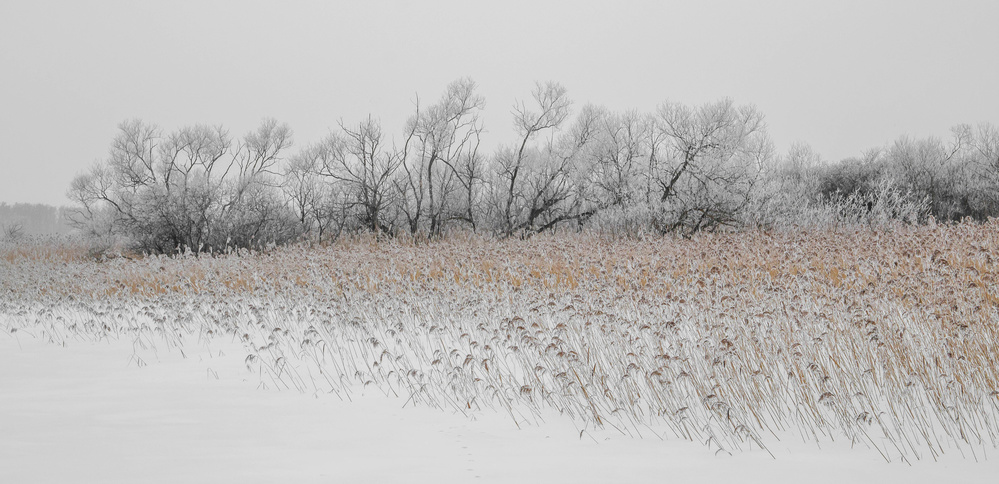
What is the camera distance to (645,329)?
23.3ft

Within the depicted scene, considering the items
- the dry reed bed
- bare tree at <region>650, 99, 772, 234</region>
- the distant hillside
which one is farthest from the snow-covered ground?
the distant hillside

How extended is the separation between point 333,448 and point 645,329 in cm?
384

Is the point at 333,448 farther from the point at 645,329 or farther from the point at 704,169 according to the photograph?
the point at 704,169

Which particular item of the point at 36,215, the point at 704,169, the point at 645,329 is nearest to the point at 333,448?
the point at 645,329

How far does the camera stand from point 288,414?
5164 mm

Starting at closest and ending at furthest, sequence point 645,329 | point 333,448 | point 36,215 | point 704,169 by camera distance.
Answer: point 333,448
point 645,329
point 704,169
point 36,215

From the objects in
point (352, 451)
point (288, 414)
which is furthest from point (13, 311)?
point (352, 451)

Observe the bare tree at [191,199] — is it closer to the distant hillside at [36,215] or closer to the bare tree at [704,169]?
the bare tree at [704,169]

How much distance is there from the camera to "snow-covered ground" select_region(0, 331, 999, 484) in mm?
3637

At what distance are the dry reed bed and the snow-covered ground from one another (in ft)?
0.61

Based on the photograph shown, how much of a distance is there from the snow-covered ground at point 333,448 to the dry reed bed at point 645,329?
0.61ft

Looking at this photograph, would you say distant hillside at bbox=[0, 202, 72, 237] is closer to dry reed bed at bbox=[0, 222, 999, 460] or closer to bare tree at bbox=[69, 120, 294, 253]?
bare tree at bbox=[69, 120, 294, 253]

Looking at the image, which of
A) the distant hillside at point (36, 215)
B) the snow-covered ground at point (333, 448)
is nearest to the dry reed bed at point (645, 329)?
the snow-covered ground at point (333, 448)

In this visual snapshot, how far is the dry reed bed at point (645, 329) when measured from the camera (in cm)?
445
